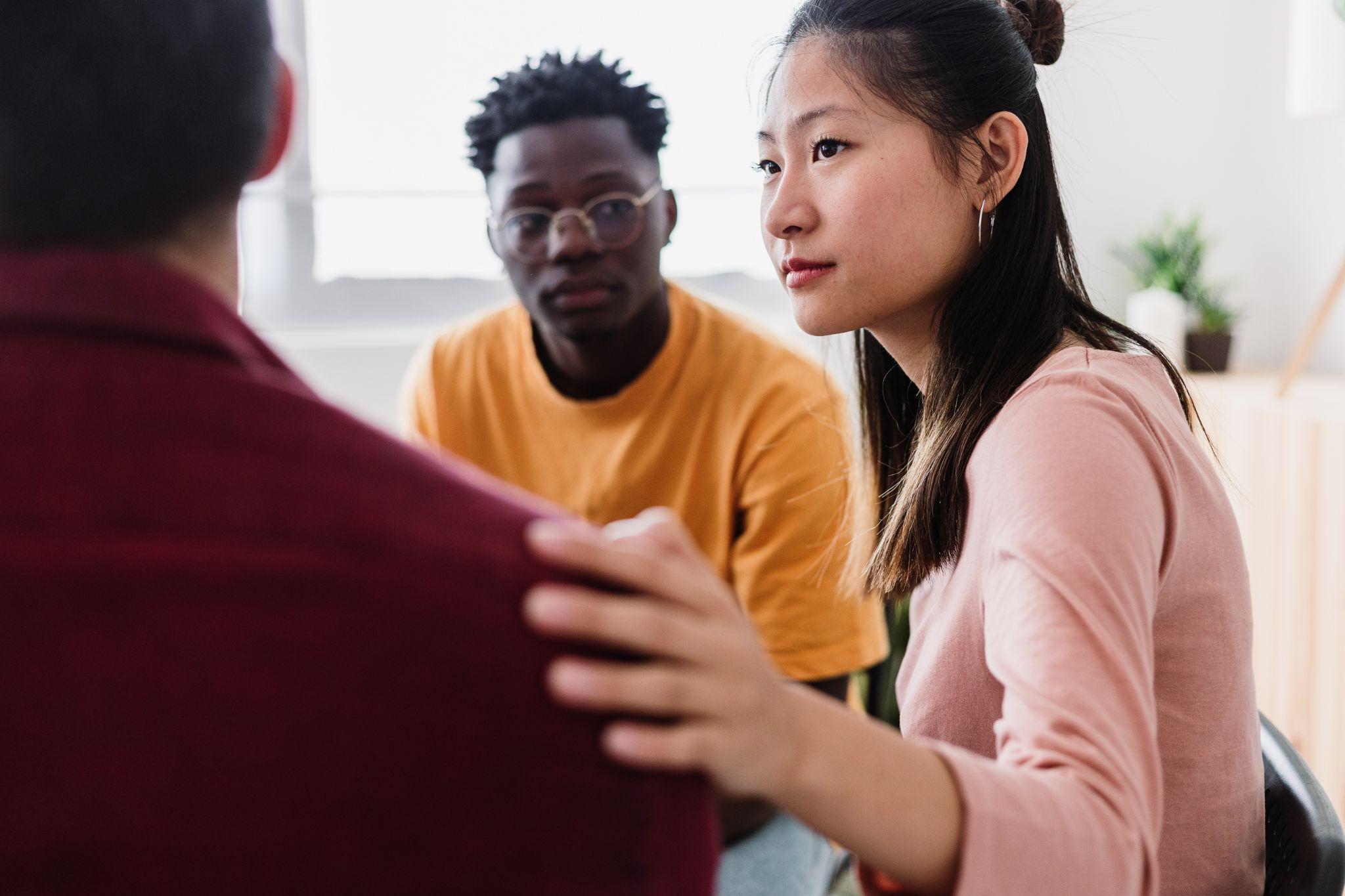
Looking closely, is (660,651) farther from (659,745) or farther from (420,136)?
(420,136)

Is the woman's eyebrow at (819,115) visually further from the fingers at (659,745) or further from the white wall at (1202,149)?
the white wall at (1202,149)

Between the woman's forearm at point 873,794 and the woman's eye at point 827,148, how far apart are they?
0.58m

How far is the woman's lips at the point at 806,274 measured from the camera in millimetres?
1014

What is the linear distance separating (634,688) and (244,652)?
0.14m

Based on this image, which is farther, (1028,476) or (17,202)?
(1028,476)

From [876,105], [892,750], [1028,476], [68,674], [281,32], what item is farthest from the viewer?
[281,32]

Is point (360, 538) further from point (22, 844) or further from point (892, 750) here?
point (892, 750)

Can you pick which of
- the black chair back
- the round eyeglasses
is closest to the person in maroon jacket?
the black chair back

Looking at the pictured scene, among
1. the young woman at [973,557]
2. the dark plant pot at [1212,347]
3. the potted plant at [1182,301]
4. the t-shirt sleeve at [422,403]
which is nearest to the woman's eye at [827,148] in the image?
the young woman at [973,557]

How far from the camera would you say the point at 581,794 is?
0.44m

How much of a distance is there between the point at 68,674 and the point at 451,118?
2349mm

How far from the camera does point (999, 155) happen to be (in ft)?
3.39

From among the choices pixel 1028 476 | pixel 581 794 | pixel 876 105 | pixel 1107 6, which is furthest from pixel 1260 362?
pixel 581 794

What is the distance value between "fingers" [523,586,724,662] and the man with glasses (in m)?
1.08
